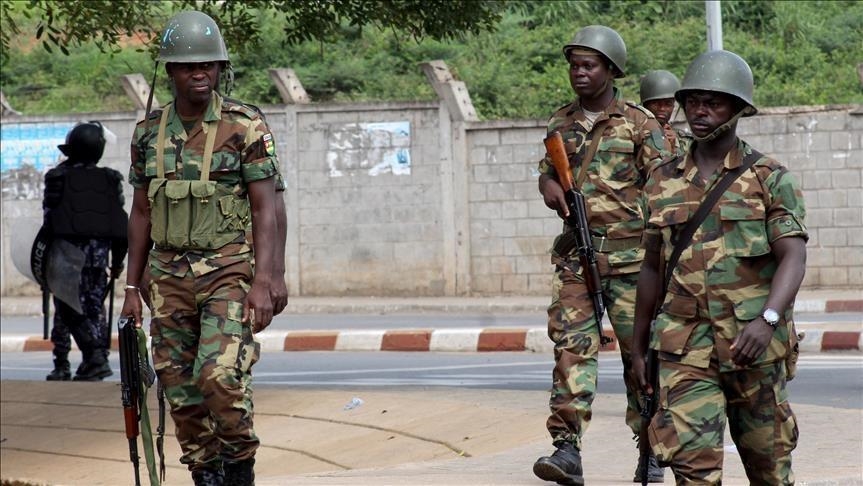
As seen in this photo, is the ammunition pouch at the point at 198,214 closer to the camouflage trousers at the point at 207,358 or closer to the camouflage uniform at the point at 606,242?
the camouflage trousers at the point at 207,358

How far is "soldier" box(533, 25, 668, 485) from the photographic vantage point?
6.52 metres

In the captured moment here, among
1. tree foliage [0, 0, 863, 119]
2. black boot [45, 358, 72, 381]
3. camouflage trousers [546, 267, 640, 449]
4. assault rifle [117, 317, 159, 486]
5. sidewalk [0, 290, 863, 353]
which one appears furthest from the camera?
tree foliage [0, 0, 863, 119]

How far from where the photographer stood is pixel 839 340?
1252 centimetres

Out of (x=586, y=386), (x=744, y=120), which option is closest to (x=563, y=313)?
(x=586, y=386)

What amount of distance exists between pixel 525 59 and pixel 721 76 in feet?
60.6

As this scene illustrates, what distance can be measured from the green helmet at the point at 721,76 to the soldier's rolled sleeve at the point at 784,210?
0.26 metres

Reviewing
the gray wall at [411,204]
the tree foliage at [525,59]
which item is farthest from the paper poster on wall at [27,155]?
the tree foliage at [525,59]

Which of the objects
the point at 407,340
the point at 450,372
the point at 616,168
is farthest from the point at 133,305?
the point at 407,340

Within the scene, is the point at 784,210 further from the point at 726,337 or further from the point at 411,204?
the point at 411,204

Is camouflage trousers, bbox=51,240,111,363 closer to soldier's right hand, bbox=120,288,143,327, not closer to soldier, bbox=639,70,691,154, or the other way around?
soldier, bbox=639,70,691,154

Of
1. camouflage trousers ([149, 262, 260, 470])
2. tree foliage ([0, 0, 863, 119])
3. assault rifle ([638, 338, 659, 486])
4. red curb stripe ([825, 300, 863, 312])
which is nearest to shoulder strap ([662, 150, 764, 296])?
assault rifle ([638, 338, 659, 486])

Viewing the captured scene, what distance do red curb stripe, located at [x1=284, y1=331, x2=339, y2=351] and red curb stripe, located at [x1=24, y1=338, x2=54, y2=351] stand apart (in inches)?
99.1

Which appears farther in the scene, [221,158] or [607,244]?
[607,244]

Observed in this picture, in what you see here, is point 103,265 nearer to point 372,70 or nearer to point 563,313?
point 563,313
